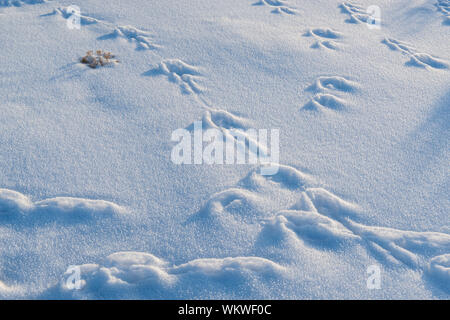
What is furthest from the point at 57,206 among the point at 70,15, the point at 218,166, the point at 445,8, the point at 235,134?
the point at 445,8

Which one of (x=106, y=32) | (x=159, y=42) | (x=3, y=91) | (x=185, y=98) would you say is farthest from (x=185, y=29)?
(x=3, y=91)

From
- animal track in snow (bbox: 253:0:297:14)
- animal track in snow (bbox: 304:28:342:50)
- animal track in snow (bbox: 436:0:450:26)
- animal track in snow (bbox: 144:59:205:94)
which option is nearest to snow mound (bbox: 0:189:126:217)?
animal track in snow (bbox: 144:59:205:94)

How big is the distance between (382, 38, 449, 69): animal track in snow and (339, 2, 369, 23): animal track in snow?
1.39ft

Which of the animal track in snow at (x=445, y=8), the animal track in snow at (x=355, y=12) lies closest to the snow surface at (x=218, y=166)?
the animal track in snow at (x=355, y=12)

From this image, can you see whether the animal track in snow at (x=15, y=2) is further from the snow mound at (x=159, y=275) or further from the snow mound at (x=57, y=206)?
the snow mound at (x=159, y=275)

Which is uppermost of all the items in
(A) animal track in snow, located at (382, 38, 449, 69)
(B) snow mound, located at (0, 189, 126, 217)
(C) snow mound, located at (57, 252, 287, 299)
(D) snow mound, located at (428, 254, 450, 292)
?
(A) animal track in snow, located at (382, 38, 449, 69)

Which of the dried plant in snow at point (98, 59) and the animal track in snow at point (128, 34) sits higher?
the animal track in snow at point (128, 34)

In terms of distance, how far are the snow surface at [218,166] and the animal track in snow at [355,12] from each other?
27 centimetres

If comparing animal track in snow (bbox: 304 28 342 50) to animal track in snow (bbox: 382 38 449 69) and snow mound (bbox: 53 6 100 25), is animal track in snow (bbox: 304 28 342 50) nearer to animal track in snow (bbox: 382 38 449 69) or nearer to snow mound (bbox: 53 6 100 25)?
animal track in snow (bbox: 382 38 449 69)

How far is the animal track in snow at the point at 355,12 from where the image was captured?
303 centimetres

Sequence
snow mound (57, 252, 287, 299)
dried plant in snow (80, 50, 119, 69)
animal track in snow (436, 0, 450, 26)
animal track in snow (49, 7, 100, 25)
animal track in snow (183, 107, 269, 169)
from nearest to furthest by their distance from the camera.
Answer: snow mound (57, 252, 287, 299), animal track in snow (183, 107, 269, 169), dried plant in snow (80, 50, 119, 69), animal track in snow (49, 7, 100, 25), animal track in snow (436, 0, 450, 26)

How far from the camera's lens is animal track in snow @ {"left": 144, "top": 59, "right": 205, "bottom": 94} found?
212 centimetres

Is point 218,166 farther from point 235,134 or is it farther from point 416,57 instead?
point 416,57

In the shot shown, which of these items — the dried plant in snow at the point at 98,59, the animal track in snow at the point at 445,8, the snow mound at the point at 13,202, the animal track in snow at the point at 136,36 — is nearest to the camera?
the snow mound at the point at 13,202
